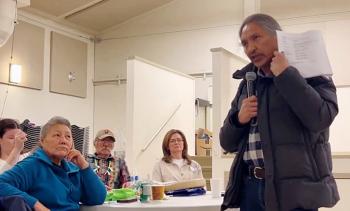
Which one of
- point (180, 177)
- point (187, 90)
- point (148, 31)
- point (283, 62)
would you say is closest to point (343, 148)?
point (187, 90)

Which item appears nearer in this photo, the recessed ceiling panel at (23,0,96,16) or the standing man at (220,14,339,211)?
the standing man at (220,14,339,211)

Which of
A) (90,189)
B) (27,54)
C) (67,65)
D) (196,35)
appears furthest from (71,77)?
(90,189)

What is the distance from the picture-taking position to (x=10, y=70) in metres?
6.33

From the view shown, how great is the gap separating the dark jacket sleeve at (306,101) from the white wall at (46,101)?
18.5ft

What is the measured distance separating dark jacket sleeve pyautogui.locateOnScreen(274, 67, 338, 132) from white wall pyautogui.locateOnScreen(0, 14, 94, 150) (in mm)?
5630

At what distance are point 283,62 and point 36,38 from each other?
618 centimetres

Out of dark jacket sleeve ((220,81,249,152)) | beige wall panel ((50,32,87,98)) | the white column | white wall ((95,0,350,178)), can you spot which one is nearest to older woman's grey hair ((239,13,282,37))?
dark jacket sleeve ((220,81,249,152))

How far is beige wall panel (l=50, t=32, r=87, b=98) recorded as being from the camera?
723cm

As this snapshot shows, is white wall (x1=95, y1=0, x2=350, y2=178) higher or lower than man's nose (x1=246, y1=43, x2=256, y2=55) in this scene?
higher

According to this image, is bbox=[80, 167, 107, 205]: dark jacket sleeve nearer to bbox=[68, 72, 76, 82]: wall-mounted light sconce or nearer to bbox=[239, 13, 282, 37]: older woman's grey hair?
bbox=[239, 13, 282, 37]: older woman's grey hair

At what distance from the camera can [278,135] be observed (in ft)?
4.21

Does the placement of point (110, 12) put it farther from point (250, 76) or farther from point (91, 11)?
point (250, 76)

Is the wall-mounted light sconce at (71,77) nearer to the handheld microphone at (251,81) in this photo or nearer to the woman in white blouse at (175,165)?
the woman in white blouse at (175,165)

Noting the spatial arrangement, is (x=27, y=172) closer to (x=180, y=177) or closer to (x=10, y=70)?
(x=180, y=177)
